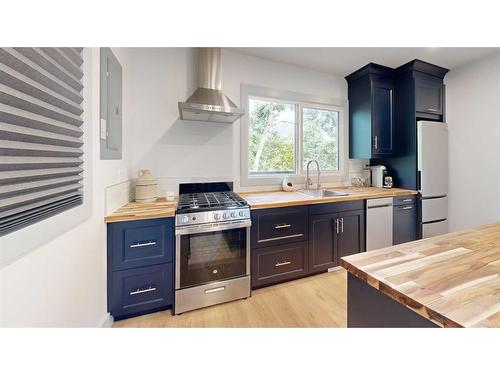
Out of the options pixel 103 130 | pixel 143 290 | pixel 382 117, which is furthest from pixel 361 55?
pixel 143 290

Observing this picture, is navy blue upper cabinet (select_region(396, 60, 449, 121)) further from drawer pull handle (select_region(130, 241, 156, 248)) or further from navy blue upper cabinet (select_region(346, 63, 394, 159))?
drawer pull handle (select_region(130, 241, 156, 248))

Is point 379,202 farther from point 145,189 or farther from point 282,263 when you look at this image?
point 145,189

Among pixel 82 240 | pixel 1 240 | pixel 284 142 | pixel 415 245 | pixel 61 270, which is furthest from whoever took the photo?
pixel 284 142

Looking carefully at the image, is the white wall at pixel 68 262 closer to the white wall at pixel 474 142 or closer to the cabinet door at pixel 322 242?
the cabinet door at pixel 322 242

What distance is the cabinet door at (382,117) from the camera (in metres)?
2.77

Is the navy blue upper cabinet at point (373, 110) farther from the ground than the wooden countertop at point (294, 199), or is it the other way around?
the navy blue upper cabinet at point (373, 110)

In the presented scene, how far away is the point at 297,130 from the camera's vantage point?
2848mm

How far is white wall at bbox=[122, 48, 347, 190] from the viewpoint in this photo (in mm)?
2090

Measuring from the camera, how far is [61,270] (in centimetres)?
95

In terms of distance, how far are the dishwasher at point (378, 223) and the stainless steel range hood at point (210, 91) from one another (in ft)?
6.06

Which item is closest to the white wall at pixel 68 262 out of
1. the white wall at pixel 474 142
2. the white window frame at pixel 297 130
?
the white window frame at pixel 297 130

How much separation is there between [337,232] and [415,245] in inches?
57.7
